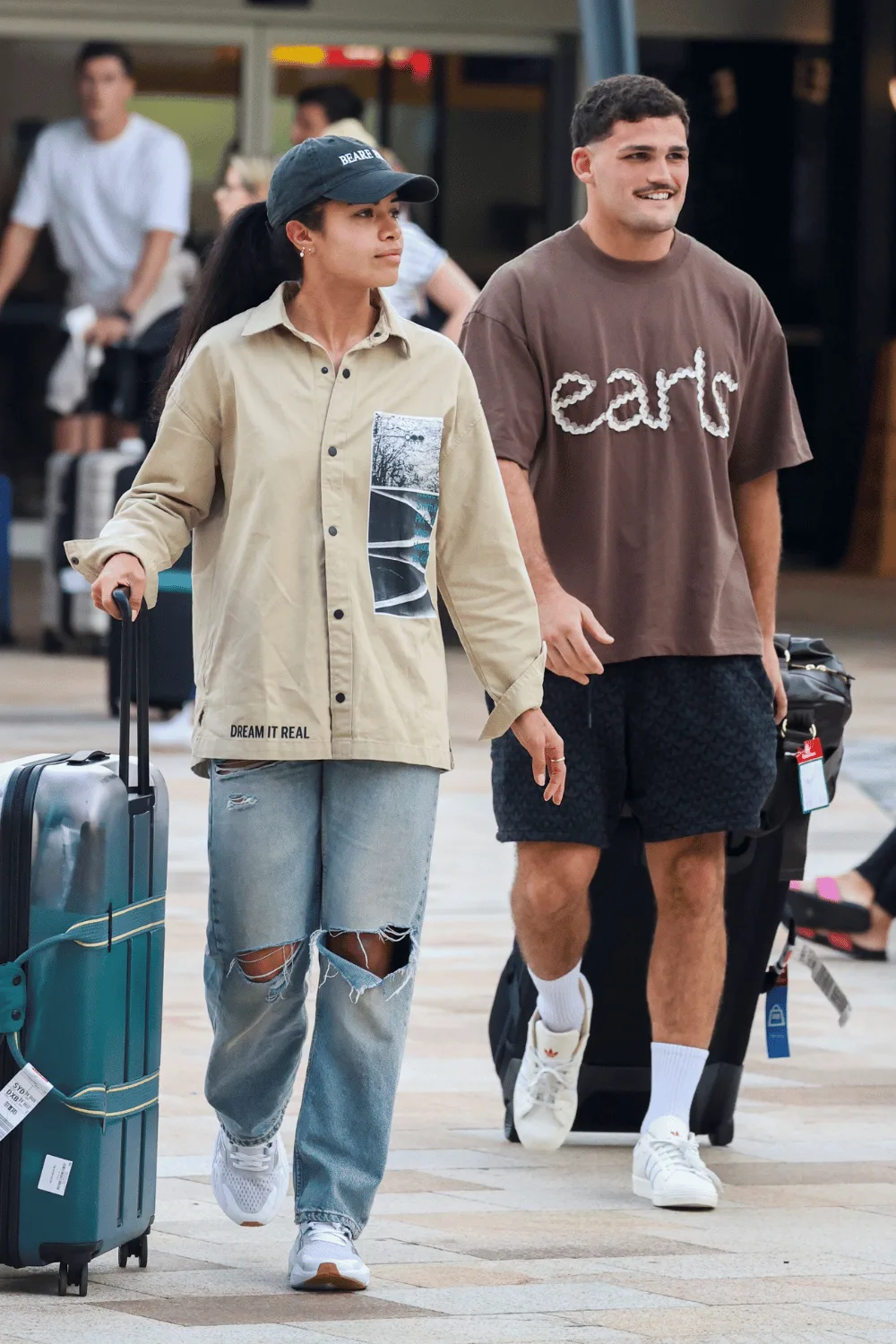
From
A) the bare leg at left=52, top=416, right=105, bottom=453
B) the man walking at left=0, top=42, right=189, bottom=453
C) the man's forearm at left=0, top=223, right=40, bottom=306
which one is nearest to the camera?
the man walking at left=0, top=42, right=189, bottom=453

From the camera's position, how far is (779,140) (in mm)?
20031

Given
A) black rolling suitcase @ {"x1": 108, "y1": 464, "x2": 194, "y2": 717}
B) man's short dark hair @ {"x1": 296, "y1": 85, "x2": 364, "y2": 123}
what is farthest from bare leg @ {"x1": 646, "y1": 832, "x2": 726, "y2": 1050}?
man's short dark hair @ {"x1": 296, "y1": 85, "x2": 364, "y2": 123}

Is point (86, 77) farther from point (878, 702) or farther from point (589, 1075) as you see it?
point (589, 1075)

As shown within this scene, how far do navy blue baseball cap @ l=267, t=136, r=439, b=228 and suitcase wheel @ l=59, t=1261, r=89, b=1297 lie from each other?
1.58 meters

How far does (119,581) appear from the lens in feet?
12.3

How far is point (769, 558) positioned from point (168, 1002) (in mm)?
1849

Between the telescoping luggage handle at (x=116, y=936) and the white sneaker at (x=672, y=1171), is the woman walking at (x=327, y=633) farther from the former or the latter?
the white sneaker at (x=672, y=1171)

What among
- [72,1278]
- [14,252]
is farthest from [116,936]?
[14,252]

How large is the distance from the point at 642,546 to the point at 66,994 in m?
1.43

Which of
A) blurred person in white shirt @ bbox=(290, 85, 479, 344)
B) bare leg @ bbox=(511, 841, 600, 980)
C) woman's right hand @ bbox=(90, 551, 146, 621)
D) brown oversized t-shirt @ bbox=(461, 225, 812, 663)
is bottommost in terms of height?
bare leg @ bbox=(511, 841, 600, 980)

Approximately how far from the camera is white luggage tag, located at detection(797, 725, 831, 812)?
193 inches

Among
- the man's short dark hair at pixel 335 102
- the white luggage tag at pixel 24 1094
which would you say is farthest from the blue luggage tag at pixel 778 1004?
the man's short dark hair at pixel 335 102

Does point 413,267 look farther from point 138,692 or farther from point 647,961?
point 138,692

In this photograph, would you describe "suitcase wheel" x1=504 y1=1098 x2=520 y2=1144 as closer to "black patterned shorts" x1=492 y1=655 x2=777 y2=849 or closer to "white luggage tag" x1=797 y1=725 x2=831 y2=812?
"black patterned shorts" x1=492 y1=655 x2=777 y2=849
